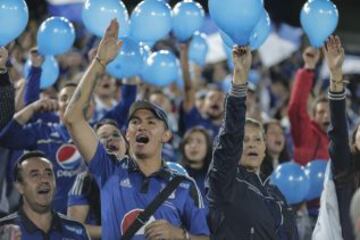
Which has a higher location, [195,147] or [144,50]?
[144,50]

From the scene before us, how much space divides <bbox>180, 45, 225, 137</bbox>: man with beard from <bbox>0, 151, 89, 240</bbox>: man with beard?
2.35 m

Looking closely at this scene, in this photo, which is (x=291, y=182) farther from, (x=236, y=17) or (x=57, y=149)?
(x=236, y=17)

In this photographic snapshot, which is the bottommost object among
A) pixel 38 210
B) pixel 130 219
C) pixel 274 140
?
pixel 274 140

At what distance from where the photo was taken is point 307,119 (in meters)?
6.71

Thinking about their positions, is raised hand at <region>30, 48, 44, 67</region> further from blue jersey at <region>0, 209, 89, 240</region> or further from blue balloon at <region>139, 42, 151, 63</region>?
blue jersey at <region>0, 209, 89, 240</region>

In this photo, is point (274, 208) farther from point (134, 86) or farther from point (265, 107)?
point (265, 107)

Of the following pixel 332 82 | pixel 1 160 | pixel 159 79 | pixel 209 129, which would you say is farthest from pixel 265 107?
pixel 332 82

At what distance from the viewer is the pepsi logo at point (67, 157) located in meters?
6.29

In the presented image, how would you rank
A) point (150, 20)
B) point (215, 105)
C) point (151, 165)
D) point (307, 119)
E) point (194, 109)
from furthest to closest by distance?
1. point (215, 105)
2. point (194, 109)
3. point (307, 119)
4. point (150, 20)
5. point (151, 165)

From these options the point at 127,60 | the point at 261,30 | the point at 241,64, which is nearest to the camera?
the point at 241,64

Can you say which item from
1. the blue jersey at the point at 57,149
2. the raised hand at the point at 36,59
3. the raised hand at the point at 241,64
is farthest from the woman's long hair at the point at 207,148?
the raised hand at the point at 241,64

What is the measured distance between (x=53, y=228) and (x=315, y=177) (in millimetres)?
2235

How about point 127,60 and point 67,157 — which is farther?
point 67,157

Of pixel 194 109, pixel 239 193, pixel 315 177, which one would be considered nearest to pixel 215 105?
pixel 194 109
